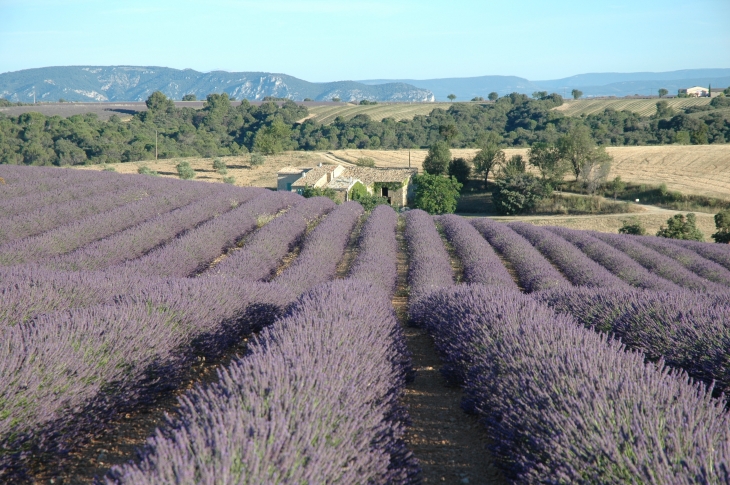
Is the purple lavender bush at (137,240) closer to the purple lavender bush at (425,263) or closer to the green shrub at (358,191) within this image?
the purple lavender bush at (425,263)

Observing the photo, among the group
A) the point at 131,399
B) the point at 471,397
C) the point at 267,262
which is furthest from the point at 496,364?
the point at 267,262

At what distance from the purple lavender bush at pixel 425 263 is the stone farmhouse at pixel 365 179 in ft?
74.6

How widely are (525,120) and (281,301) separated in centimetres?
7353

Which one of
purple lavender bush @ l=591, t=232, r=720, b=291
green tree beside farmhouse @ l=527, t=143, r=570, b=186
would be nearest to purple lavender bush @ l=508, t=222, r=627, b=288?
purple lavender bush @ l=591, t=232, r=720, b=291

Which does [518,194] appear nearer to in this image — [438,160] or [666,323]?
[438,160]

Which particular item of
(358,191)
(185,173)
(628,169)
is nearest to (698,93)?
(628,169)

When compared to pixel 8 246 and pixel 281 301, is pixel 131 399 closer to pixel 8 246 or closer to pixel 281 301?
pixel 281 301

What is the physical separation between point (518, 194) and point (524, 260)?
27788 mm

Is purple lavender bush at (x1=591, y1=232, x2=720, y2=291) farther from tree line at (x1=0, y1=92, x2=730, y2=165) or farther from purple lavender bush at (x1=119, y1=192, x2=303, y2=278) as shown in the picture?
tree line at (x1=0, y1=92, x2=730, y2=165)

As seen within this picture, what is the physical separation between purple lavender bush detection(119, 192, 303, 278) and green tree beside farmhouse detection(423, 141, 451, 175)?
1260 inches

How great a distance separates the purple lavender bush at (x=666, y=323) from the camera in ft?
13.6

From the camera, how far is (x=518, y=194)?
1474 inches

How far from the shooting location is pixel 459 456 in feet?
11.7

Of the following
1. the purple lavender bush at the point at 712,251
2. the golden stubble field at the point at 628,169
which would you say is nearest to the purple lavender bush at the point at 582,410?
the purple lavender bush at the point at 712,251
